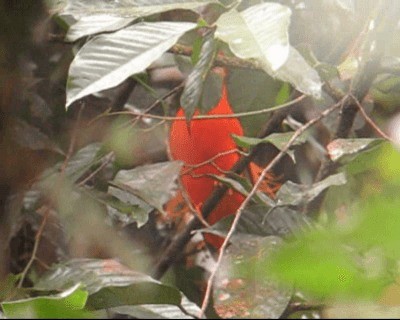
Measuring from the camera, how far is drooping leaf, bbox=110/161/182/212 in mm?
750

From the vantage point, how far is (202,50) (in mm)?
691

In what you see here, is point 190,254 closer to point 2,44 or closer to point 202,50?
point 2,44

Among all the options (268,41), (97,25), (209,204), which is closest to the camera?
(268,41)

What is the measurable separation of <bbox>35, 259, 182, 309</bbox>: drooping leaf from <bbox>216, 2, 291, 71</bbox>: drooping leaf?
19cm

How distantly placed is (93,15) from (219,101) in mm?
333

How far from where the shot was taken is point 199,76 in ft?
2.30

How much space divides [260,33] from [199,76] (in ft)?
0.49

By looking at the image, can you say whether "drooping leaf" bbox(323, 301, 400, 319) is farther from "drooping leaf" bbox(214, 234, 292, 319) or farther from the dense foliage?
"drooping leaf" bbox(214, 234, 292, 319)

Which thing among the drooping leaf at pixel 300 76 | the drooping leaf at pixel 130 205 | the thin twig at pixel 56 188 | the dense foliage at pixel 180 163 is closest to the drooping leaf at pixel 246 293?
the dense foliage at pixel 180 163

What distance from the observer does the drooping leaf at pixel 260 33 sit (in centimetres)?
52

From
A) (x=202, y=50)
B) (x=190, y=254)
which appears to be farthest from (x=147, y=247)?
(x=202, y=50)

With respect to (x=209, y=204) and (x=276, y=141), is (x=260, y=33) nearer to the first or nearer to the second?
(x=276, y=141)

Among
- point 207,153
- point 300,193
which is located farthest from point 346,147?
point 207,153

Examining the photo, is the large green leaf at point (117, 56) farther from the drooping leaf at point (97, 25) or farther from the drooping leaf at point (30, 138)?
the drooping leaf at point (30, 138)
